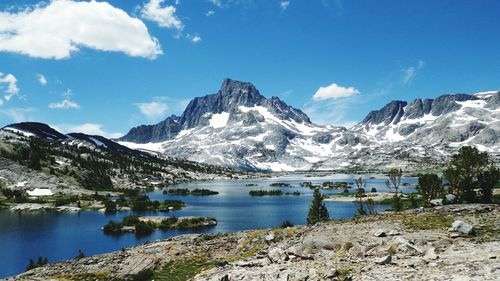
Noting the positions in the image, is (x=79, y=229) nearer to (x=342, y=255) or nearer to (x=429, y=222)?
(x=429, y=222)

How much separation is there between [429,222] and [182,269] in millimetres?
21900

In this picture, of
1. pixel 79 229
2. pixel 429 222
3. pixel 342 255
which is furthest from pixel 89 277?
pixel 79 229

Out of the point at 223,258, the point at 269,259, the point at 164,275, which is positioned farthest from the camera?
the point at 223,258

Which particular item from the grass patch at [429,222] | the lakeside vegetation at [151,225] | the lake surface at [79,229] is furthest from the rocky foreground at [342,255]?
the lakeside vegetation at [151,225]

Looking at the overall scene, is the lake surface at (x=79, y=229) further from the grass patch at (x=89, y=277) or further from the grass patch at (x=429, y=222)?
the grass patch at (x=429, y=222)

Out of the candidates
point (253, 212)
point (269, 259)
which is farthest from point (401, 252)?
point (253, 212)

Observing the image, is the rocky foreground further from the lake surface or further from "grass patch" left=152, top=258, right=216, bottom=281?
the lake surface

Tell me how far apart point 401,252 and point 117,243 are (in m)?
83.3

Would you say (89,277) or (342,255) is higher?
(342,255)

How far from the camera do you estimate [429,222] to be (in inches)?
1419

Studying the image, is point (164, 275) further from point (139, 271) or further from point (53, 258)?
point (53, 258)

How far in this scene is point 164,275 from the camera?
117 feet

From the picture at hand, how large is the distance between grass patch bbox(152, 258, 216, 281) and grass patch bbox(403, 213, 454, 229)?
17.4 m

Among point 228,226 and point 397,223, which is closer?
point 397,223
